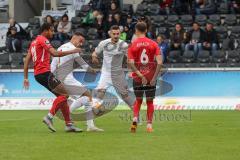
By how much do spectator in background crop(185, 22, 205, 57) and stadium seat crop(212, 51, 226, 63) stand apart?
2.20ft

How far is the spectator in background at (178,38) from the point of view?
969 inches

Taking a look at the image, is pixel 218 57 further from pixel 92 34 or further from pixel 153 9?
pixel 92 34

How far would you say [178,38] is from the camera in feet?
81.3

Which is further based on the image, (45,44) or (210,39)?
(210,39)

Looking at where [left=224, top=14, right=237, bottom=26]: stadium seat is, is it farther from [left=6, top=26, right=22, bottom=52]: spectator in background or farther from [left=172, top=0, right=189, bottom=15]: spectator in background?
[left=6, top=26, right=22, bottom=52]: spectator in background

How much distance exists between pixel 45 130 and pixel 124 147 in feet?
12.1

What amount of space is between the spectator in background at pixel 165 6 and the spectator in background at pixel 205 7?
1144mm

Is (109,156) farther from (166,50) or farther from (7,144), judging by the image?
(166,50)

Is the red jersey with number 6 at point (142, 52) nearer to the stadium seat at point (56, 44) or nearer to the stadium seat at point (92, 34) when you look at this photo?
the stadium seat at point (56, 44)

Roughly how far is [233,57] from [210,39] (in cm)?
127

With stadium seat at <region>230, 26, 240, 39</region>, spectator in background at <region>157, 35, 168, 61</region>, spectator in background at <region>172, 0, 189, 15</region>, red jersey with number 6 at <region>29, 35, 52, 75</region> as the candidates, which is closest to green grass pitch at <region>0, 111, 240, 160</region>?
red jersey with number 6 at <region>29, 35, 52, 75</region>

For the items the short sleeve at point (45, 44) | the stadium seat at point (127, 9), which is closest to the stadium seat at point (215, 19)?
the stadium seat at point (127, 9)

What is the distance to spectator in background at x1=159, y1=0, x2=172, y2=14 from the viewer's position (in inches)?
1086

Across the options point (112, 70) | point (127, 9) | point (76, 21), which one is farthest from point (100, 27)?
point (112, 70)
